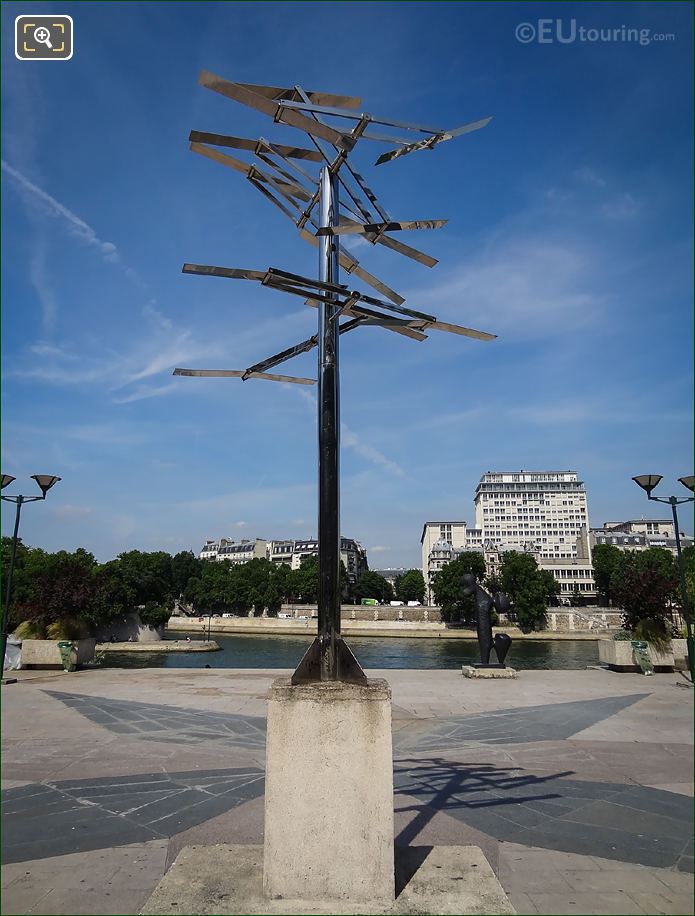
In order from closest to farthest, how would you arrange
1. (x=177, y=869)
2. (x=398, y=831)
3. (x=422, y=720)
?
(x=177, y=869) → (x=398, y=831) → (x=422, y=720)

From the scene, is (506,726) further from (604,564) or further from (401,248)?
(604,564)

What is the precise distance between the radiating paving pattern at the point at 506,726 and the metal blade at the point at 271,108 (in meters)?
6.99

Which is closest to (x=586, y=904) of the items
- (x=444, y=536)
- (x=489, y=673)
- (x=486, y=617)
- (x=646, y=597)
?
(x=489, y=673)

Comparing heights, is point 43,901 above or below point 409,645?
above

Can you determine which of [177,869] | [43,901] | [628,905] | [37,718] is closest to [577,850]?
[628,905]

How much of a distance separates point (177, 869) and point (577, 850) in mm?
3022

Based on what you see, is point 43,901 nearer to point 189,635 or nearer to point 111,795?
point 111,795

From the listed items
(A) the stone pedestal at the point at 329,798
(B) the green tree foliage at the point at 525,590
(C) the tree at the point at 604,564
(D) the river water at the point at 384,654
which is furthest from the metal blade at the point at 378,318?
(C) the tree at the point at 604,564

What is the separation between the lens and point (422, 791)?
5.96 metres

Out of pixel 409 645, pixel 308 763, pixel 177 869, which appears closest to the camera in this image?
pixel 308 763

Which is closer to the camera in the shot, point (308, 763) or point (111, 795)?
point (308, 763)

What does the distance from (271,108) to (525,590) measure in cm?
7207

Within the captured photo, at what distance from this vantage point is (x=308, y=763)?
364cm

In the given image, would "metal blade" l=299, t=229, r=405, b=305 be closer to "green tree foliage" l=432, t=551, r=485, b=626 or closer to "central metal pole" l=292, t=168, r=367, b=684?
"central metal pole" l=292, t=168, r=367, b=684
